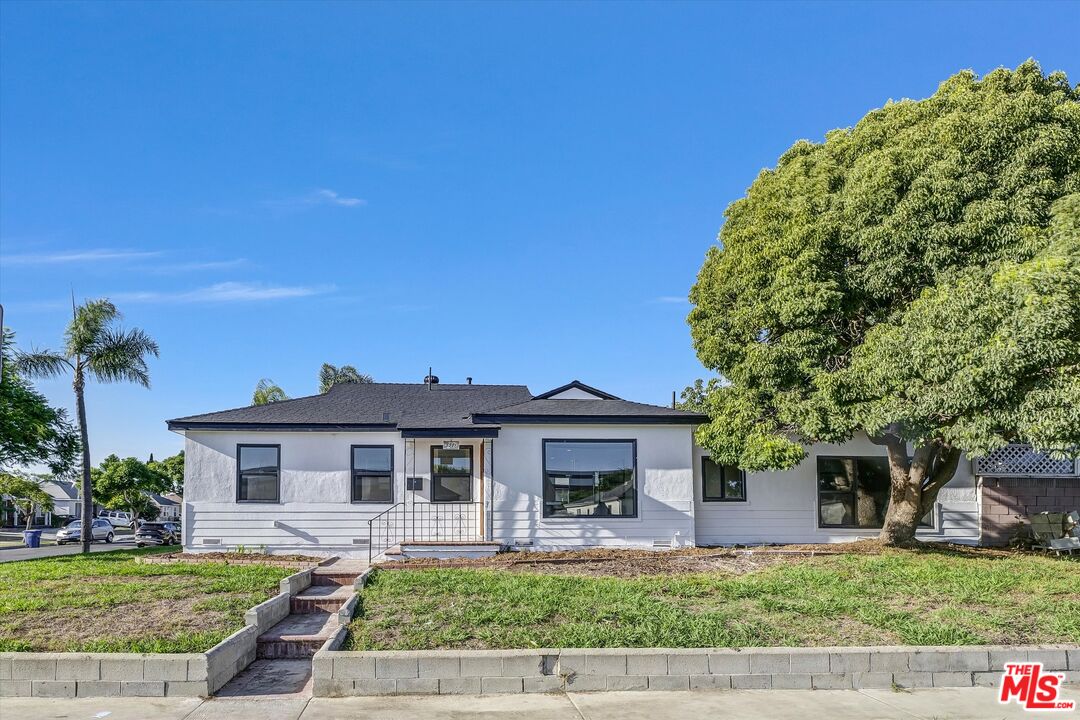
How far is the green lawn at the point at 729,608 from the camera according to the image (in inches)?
315

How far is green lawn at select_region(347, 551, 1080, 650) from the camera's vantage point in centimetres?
801

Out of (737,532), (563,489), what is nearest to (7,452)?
(563,489)

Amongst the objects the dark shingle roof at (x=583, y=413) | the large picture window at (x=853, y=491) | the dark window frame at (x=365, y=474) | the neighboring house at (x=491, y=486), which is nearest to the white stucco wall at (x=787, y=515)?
the neighboring house at (x=491, y=486)

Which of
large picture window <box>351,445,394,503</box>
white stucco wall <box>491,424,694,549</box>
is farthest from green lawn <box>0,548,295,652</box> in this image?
white stucco wall <box>491,424,694,549</box>

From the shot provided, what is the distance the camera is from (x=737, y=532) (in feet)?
53.4

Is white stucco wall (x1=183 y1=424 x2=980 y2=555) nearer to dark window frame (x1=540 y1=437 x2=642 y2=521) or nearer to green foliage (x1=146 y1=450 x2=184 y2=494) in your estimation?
dark window frame (x1=540 y1=437 x2=642 y2=521)

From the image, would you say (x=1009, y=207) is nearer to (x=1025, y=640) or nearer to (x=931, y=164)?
(x=931, y=164)

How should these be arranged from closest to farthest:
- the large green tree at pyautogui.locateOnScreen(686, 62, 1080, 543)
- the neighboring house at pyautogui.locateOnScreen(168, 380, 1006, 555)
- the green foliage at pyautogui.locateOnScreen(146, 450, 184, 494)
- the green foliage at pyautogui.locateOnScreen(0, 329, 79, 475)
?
1. the large green tree at pyautogui.locateOnScreen(686, 62, 1080, 543)
2. the neighboring house at pyautogui.locateOnScreen(168, 380, 1006, 555)
3. the green foliage at pyautogui.locateOnScreen(0, 329, 79, 475)
4. the green foliage at pyautogui.locateOnScreen(146, 450, 184, 494)

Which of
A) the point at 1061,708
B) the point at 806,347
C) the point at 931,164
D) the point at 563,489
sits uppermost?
the point at 931,164

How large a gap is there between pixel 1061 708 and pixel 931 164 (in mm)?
8651

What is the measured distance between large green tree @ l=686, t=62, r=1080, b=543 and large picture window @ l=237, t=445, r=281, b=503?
26.7 feet

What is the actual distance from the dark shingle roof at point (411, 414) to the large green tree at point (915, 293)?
1.84 meters

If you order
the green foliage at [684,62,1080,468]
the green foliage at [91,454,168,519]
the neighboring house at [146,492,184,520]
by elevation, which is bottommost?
the neighboring house at [146,492,184,520]

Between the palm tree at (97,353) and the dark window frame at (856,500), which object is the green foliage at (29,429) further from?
the dark window frame at (856,500)
